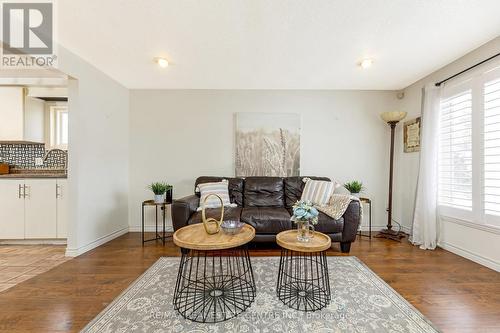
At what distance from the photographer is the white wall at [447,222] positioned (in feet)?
7.79

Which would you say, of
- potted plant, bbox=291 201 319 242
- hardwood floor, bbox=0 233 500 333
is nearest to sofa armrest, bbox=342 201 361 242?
hardwood floor, bbox=0 233 500 333

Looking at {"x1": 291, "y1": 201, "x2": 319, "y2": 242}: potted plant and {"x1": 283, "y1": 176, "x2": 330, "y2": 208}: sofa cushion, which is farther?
{"x1": 283, "y1": 176, "x2": 330, "y2": 208}: sofa cushion

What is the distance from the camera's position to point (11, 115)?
3.16m

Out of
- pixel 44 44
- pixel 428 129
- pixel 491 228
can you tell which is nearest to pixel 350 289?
pixel 491 228

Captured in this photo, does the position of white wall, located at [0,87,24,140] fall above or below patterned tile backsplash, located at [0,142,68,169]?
above

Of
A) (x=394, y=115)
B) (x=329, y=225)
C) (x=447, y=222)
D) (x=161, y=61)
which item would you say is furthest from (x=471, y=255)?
(x=161, y=61)

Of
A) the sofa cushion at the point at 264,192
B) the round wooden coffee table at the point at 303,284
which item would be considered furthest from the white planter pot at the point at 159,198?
the round wooden coffee table at the point at 303,284

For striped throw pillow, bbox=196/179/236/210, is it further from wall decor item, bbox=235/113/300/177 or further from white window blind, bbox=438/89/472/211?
white window blind, bbox=438/89/472/211

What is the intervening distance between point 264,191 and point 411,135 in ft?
8.49

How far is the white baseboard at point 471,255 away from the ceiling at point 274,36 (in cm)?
242

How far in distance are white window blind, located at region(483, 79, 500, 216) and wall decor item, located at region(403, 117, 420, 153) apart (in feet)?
3.14

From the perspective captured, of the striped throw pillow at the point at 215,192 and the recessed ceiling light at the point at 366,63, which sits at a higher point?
the recessed ceiling light at the point at 366,63

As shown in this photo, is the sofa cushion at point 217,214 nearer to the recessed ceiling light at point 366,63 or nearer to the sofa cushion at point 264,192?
the sofa cushion at point 264,192

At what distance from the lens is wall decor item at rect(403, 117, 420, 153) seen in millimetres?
3365
